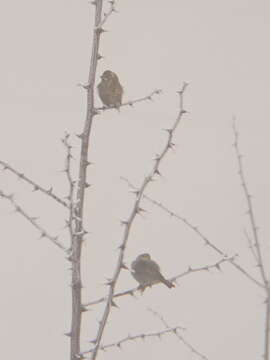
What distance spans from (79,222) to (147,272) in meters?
1.65

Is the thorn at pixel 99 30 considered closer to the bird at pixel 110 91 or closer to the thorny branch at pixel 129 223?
the thorny branch at pixel 129 223

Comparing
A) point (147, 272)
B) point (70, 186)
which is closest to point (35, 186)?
point (70, 186)

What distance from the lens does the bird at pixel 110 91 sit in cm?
448

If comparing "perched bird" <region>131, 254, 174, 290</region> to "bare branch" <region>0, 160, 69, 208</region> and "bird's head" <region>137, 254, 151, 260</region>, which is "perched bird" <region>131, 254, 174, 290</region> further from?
"bare branch" <region>0, 160, 69, 208</region>

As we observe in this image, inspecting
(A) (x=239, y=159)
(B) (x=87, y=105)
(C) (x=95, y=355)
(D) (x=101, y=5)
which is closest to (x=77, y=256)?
(C) (x=95, y=355)

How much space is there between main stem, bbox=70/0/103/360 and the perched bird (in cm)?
143

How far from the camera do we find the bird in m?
4.48

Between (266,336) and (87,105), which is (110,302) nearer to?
(87,105)

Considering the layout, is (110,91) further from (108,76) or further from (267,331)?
(267,331)

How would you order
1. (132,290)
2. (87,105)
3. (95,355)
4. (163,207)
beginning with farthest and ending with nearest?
(163,207) → (87,105) → (132,290) → (95,355)

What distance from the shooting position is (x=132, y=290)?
2803 millimetres

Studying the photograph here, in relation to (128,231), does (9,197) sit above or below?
above

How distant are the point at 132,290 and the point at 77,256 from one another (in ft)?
1.05

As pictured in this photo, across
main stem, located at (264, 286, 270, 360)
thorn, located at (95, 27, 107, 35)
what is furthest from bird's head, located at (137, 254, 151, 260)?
thorn, located at (95, 27, 107, 35)
